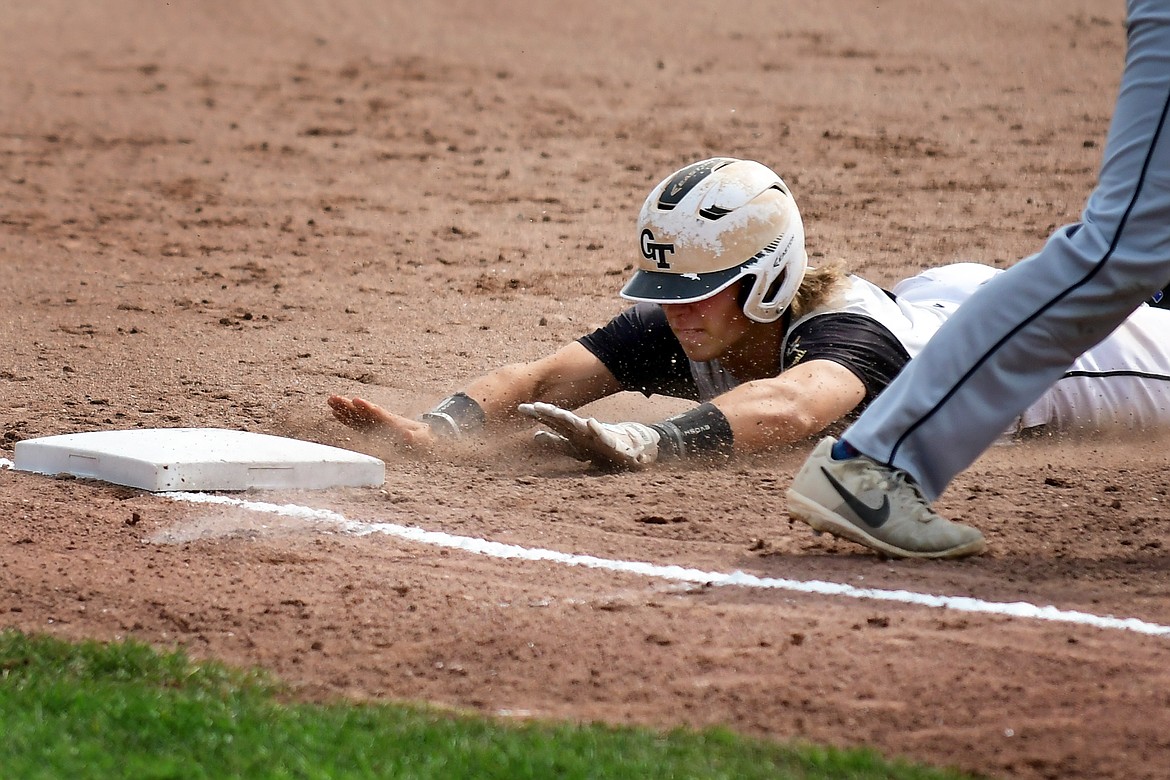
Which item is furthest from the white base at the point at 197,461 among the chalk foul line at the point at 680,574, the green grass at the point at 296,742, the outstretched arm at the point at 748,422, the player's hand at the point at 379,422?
the green grass at the point at 296,742

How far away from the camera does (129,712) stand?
286 centimetres

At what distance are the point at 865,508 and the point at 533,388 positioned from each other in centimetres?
178

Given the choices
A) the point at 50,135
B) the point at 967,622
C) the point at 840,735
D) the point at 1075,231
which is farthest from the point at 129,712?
the point at 50,135

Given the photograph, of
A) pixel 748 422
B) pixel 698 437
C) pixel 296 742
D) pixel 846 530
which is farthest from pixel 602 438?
pixel 296 742

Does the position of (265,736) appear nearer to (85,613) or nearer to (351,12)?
(85,613)

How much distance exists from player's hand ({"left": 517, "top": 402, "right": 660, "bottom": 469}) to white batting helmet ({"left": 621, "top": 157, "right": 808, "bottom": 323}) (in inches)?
16.5

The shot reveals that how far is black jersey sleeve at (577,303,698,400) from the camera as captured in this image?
5.10 meters

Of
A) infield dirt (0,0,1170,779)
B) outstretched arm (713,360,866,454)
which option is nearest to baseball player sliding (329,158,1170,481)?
outstretched arm (713,360,866,454)

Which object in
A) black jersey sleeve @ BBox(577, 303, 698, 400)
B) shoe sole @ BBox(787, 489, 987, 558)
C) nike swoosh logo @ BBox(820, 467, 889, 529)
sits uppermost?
black jersey sleeve @ BBox(577, 303, 698, 400)

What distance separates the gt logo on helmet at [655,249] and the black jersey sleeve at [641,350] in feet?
1.51

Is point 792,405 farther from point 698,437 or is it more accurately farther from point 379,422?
Answer: point 379,422

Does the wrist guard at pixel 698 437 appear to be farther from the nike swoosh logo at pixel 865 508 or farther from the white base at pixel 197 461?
the nike swoosh logo at pixel 865 508

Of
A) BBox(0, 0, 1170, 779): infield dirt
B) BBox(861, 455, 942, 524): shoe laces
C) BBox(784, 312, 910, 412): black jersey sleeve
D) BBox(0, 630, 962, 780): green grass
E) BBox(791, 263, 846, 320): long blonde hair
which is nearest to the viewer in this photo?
BBox(0, 630, 962, 780): green grass

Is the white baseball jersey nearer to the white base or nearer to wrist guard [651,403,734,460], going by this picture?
wrist guard [651,403,734,460]
